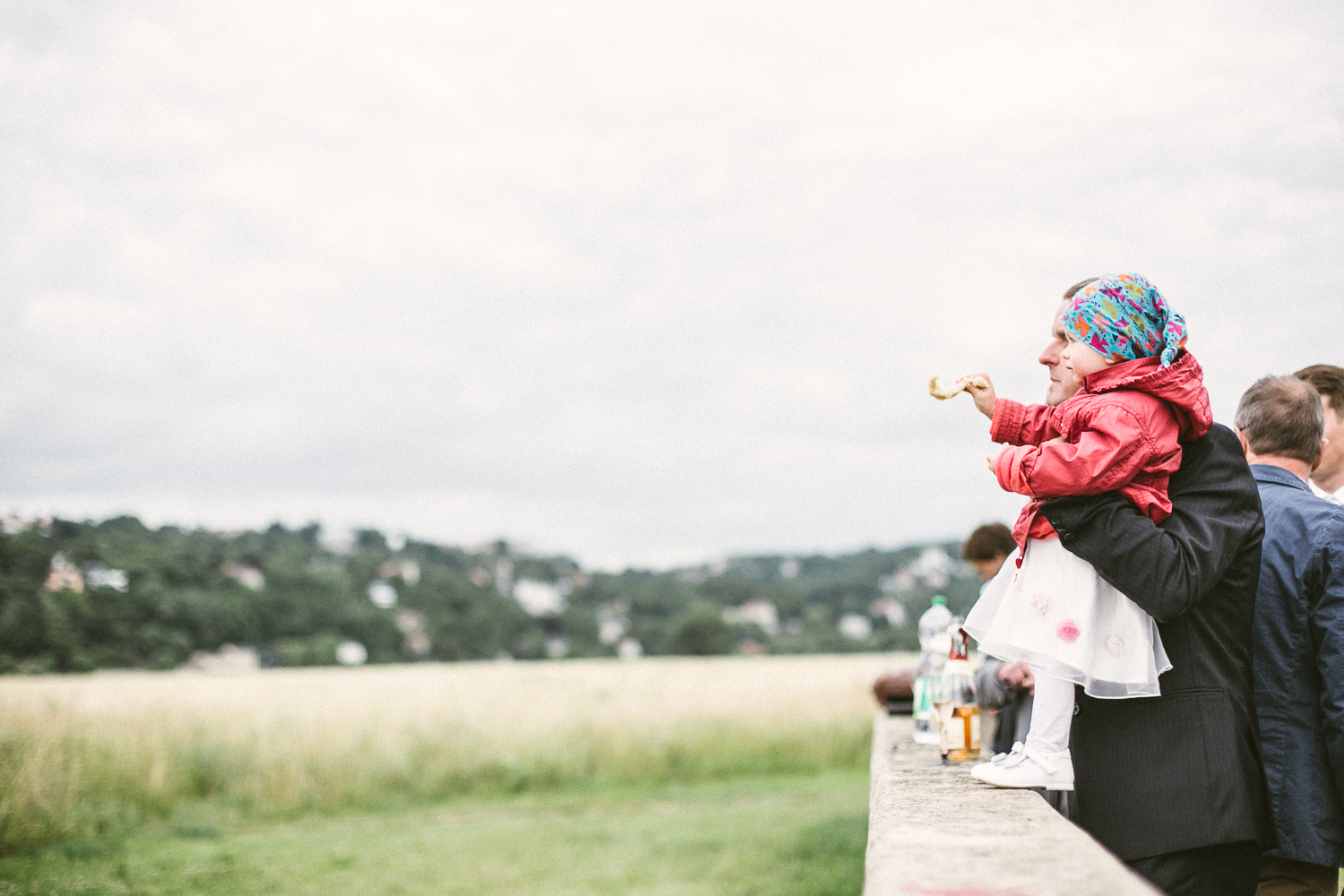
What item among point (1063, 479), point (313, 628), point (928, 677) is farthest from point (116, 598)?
point (1063, 479)

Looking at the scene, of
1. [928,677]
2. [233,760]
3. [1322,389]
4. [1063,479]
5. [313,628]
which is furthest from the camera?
[313,628]

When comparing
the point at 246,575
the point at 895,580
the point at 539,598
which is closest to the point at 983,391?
the point at 895,580

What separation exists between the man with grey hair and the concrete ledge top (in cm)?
75

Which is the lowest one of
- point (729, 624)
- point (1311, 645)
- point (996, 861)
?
point (729, 624)

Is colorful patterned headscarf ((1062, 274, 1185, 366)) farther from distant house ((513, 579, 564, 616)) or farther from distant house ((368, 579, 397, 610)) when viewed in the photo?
distant house ((513, 579, 564, 616))

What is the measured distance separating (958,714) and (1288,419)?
1479 millimetres

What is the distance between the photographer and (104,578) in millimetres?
28734

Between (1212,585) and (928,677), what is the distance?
7.26 feet

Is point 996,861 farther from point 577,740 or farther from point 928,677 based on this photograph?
point 577,740

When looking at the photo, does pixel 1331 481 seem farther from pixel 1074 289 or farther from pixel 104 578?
pixel 104 578

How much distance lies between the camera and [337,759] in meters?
12.9

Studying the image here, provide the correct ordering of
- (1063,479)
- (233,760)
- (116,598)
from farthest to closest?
1. (116,598)
2. (233,760)
3. (1063,479)

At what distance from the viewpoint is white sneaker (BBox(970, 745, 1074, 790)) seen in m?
2.85

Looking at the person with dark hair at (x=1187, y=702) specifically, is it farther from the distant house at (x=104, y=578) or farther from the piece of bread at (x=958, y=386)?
the distant house at (x=104, y=578)
